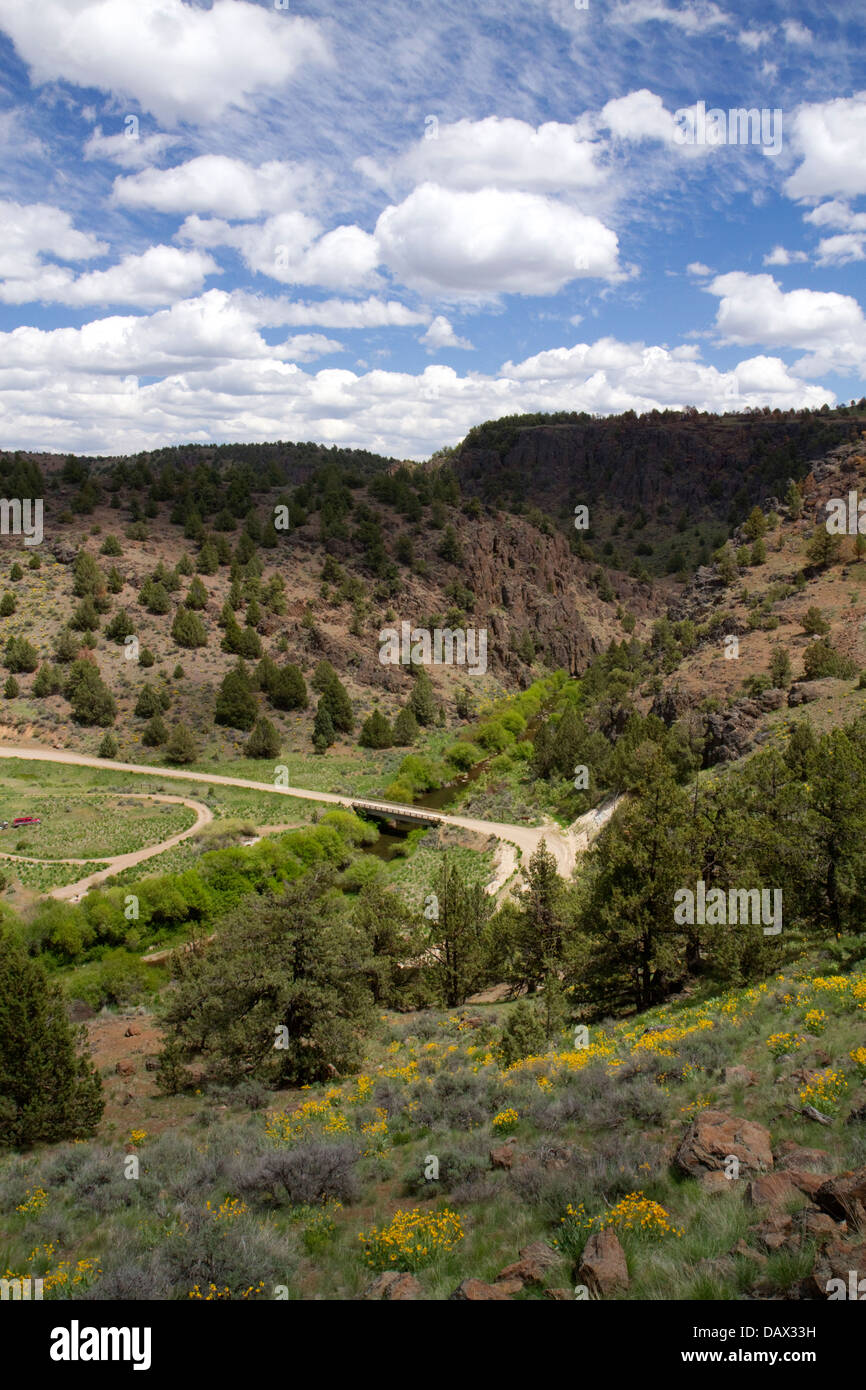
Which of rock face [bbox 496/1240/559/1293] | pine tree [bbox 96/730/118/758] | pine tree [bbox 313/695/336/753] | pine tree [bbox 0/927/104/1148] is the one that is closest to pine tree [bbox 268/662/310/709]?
pine tree [bbox 313/695/336/753]

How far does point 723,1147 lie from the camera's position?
9.66m

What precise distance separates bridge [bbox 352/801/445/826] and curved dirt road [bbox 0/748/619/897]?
0.11 meters

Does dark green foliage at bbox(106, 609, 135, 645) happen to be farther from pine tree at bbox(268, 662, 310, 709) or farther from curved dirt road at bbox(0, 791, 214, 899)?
curved dirt road at bbox(0, 791, 214, 899)

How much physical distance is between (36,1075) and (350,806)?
48175mm

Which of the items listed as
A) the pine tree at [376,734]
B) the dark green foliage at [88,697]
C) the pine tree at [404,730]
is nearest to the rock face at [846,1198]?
the pine tree at [376,734]

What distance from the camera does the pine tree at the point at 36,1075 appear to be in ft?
56.2

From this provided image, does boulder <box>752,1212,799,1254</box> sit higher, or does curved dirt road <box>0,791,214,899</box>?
boulder <box>752,1212,799,1254</box>

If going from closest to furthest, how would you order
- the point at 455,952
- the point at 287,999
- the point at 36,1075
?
the point at 36,1075 → the point at 287,999 → the point at 455,952

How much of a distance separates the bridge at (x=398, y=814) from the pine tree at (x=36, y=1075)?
4547cm

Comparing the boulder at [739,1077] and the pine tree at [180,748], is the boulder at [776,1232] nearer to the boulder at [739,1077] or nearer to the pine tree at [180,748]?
the boulder at [739,1077]

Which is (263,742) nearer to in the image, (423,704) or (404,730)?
(404,730)

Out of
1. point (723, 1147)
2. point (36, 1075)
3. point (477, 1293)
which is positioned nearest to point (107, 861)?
point (36, 1075)

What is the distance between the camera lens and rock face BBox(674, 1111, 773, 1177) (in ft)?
31.0
